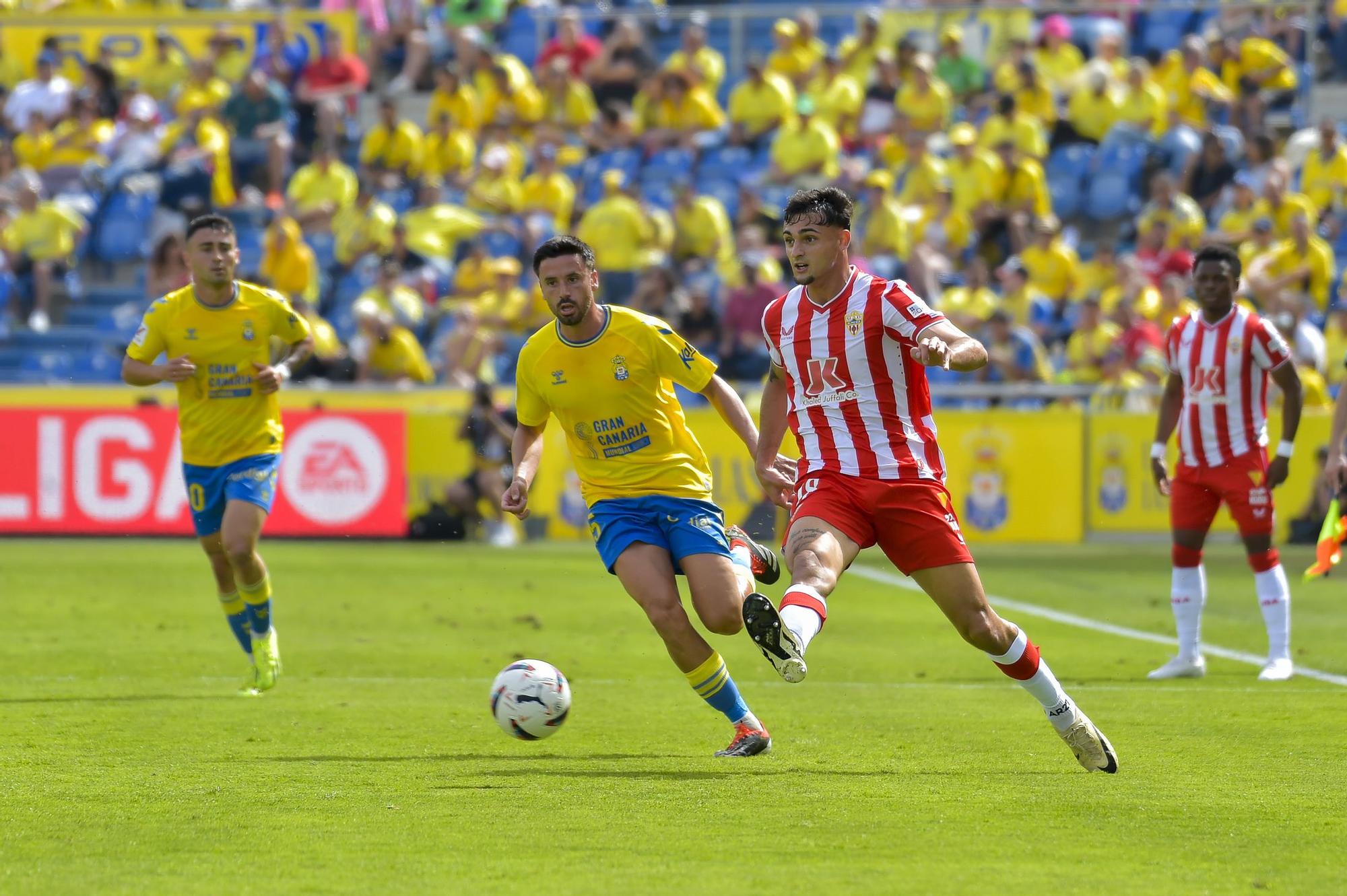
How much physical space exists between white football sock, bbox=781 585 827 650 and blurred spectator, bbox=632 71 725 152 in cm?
1919

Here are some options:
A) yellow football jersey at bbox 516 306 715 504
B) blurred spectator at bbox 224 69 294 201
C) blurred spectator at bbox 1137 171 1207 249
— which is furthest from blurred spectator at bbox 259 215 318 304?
yellow football jersey at bbox 516 306 715 504

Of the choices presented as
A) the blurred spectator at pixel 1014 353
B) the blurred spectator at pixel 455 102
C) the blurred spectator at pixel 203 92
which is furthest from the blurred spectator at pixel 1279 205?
the blurred spectator at pixel 203 92

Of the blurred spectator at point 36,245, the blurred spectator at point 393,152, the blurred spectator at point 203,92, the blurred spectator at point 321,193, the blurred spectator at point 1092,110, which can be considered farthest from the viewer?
the blurred spectator at point 203,92

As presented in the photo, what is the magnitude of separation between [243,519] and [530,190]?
15065 mm

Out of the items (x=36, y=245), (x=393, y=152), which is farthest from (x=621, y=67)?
Result: (x=36, y=245)

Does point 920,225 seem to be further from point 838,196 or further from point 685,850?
point 685,850

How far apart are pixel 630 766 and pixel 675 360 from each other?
5.53 feet

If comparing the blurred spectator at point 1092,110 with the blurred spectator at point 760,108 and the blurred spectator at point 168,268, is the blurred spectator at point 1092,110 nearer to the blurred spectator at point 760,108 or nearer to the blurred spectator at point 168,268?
the blurred spectator at point 760,108

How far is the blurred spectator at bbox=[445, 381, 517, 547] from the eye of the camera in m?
20.3

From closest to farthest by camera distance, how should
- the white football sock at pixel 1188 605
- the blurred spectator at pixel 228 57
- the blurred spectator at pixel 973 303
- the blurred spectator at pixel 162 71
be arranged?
the white football sock at pixel 1188 605
the blurred spectator at pixel 973 303
the blurred spectator at pixel 228 57
the blurred spectator at pixel 162 71

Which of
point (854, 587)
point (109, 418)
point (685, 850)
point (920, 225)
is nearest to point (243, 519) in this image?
point (685, 850)

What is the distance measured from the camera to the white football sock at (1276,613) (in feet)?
35.8

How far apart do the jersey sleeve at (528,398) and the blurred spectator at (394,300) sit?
1479cm

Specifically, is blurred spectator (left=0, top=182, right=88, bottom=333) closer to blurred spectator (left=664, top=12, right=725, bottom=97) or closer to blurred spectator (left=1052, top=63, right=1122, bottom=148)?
blurred spectator (left=664, top=12, right=725, bottom=97)
